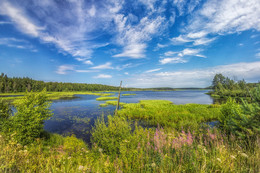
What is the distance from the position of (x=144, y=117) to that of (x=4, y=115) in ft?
55.2

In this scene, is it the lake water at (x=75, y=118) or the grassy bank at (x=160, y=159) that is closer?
the grassy bank at (x=160, y=159)

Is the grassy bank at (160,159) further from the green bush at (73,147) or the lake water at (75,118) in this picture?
the lake water at (75,118)

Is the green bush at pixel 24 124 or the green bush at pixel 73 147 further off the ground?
the green bush at pixel 24 124

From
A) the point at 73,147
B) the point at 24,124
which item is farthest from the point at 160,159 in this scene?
the point at 24,124

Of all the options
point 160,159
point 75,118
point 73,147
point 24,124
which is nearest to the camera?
point 160,159

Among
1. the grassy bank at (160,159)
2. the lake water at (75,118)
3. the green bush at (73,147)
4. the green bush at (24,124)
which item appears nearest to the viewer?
the grassy bank at (160,159)

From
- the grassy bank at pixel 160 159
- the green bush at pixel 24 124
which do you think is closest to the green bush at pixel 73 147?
the grassy bank at pixel 160 159

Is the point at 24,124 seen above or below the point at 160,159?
below

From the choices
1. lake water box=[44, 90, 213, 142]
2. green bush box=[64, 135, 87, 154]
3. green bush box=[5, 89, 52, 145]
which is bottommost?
lake water box=[44, 90, 213, 142]

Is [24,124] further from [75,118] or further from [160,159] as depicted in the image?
[75,118]

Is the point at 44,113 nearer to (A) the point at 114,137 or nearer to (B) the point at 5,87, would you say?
(A) the point at 114,137

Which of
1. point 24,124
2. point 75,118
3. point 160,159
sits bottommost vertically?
point 75,118

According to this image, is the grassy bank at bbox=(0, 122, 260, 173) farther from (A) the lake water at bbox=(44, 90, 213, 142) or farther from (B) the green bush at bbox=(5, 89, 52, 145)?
(A) the lake water at bbox=(44, 90, 213, 142)

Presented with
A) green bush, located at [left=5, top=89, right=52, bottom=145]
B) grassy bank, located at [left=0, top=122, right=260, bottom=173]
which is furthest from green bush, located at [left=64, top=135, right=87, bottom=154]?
green bush, located at [left=5, top=89, right=52, bottom=145]
